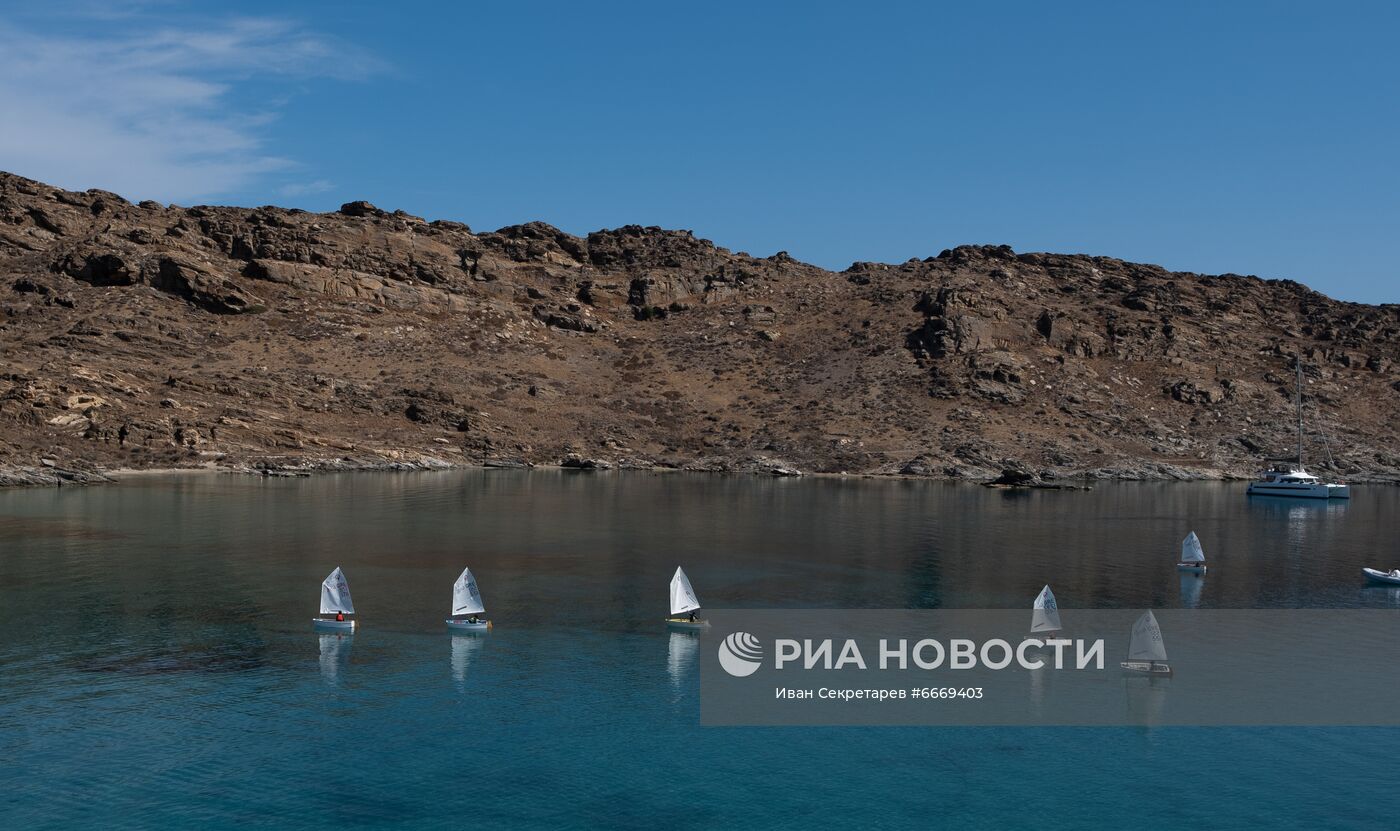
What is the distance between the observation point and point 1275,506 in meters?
102

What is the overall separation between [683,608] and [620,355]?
12047cm

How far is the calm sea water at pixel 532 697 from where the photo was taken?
957 inches

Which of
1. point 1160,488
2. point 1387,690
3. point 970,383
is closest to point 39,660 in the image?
point 1387,690

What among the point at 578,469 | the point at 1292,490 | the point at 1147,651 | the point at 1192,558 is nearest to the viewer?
the point at 1147,651

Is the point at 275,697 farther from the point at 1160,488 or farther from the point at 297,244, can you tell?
the point at 297,244

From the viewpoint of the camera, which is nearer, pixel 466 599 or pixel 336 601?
pixel 336 601

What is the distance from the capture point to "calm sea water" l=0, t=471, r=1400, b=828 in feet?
79.8

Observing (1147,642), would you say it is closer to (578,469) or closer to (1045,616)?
(1045,616)

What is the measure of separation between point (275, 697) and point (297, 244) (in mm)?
140324

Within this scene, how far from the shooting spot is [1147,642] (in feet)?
113

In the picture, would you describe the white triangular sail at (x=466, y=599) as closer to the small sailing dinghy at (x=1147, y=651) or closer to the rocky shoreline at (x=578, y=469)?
the small sailing dinghy at (x=1147, y=651)

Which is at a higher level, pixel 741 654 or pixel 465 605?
pixel 465 605

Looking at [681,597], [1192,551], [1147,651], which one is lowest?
[1147,651]

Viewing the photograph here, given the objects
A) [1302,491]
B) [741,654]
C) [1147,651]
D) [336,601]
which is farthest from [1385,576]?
[1302,491]
